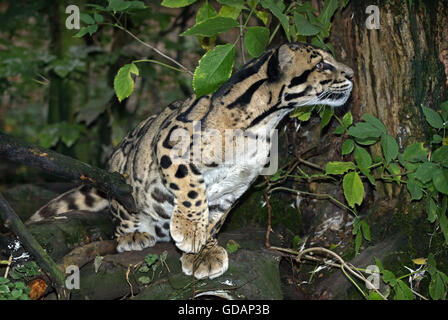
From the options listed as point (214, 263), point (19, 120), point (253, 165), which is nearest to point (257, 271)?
point (214, 263)

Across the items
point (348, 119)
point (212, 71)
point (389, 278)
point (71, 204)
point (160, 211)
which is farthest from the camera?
point (71, 204)

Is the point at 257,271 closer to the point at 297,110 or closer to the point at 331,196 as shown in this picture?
the point at 331,196

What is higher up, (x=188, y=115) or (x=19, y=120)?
(x=188, y=115)

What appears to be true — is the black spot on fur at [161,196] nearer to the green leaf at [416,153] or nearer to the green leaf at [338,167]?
the green leaf at [338,167]

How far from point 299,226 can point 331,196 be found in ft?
1.56

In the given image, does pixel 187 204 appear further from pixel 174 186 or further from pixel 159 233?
pixel 159 233

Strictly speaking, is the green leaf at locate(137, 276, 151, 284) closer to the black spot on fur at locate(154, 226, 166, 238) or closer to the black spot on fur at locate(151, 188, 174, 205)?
the black spot on fur at locate(151, 188, 174, 205)

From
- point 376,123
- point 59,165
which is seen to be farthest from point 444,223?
point 59,165

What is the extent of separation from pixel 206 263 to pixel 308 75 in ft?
4.80

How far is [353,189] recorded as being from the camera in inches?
144

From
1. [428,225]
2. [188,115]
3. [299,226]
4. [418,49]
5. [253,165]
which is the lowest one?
[299,226]

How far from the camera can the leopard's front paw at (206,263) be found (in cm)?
357
